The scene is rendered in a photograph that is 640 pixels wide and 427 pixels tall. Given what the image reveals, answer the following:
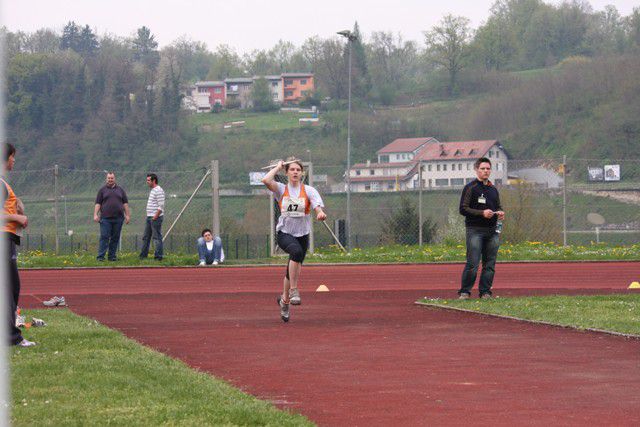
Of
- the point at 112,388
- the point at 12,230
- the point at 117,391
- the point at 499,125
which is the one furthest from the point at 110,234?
the point at 499,125

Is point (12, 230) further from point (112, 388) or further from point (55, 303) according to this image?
point (55, 303)

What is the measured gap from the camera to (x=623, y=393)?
8695 mm

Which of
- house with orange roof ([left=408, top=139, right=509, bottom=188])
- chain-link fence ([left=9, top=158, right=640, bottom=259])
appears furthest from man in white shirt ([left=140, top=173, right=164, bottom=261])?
house with orange roof ([left=408, top=139, right=509, bottom=188])

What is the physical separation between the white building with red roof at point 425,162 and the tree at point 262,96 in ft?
117

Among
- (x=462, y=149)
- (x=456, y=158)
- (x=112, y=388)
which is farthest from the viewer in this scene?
(x=462, y=149)

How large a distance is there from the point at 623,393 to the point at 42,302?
36.4 feet

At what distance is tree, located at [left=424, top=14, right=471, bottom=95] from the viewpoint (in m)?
160

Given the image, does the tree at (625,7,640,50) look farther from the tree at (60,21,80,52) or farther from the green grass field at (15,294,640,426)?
the green grass field at (15,294,640,426)

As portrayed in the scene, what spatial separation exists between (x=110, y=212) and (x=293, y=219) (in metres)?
12.5

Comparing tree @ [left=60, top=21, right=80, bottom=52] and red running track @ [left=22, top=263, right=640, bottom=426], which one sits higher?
tree @ [left=60, top=21, right=80, bottom=52]

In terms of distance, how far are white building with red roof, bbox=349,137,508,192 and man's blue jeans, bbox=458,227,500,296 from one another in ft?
82.4

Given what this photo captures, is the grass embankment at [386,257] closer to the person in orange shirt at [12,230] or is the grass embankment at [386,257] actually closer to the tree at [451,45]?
the person in orange shirt at [12,230]

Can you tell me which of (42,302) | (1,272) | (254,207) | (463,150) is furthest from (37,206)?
(463,150)

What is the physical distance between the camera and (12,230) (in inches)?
423
